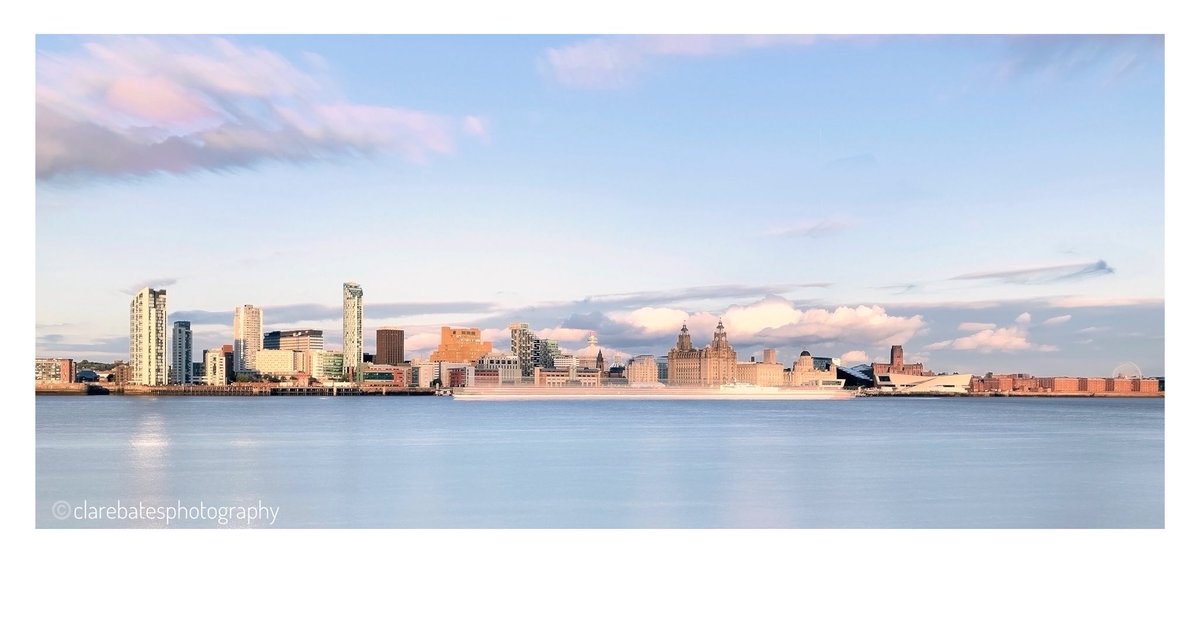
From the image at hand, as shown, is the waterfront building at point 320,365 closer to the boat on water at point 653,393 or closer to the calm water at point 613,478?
the boat on water at point 653,393

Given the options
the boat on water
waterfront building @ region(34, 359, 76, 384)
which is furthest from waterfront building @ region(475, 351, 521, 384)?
waterfront building @ region(34, 359, 76, 384)

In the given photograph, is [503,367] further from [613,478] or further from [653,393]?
[613,478]

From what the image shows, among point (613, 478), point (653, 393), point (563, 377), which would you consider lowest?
point (653, 393)

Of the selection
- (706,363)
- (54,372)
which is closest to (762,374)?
(706,363)

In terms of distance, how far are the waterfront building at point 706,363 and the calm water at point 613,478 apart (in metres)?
35.3

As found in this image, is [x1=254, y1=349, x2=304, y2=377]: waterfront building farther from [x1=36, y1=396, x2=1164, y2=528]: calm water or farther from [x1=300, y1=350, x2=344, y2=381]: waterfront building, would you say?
[x1=36, y1=396, x2=1164, y2=528]: calm water

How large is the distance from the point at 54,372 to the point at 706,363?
32.4 m

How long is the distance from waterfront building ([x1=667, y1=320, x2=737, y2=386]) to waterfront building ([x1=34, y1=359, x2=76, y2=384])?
1206 inches

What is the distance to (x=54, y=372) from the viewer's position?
155 ft
